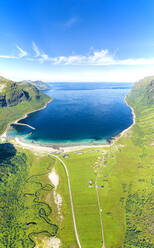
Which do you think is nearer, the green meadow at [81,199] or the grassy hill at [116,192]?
the green meadow at [81,199]

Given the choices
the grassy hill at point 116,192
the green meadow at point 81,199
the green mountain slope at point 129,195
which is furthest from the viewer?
the grassy hill at point 116,192

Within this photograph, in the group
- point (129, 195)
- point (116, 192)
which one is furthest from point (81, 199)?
point (129, 195)

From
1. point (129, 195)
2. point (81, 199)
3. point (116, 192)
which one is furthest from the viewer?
point (116, 192)

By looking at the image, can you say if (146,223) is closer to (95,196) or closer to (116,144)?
(95,196)

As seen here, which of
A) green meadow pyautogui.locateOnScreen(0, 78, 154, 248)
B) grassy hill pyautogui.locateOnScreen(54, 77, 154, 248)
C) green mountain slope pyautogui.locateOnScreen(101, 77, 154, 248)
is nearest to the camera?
green meadow pyautogui.locateOnScreen(0, 78, 154, 248)

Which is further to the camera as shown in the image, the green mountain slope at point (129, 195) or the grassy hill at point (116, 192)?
the grassy hill at point (116, 192)

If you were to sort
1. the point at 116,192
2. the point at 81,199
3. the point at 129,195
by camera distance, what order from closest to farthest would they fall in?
the point at 81,199, the point at 129,195, the point at 116,192

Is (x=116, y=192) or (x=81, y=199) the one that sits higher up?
(x=116, y=192)

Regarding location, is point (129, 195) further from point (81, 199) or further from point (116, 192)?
point (81, 199)

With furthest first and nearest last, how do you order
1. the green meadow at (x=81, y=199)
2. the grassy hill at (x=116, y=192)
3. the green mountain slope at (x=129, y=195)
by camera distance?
1. the grassy hill at (x=116, y=192)
2. the green mountain slope at (x=129, y=195)
3. the green meadow at (x=81, y=199)

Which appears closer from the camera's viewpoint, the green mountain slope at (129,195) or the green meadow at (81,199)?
the green meadow at (81,199)

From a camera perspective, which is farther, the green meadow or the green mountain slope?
the green mountain slope
